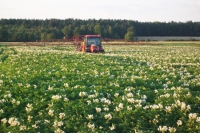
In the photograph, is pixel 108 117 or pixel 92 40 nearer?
pixel 108 117

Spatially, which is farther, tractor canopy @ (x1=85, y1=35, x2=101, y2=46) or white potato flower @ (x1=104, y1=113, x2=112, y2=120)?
tractor canopy @ (x1=85, y1=35, x2=101, y2=46)

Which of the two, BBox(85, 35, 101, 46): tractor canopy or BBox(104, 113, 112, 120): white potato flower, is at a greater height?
BBox(85, 35, 101, 46): tractor canopy

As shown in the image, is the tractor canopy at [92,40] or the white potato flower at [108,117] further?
the tractor canopy at [92,40]

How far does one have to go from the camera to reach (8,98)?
955 centimetres

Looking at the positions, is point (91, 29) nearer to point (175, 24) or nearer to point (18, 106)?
point (175, 24)

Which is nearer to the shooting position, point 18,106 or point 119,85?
point 18,106

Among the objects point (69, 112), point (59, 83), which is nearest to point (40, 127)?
point (69, 112)

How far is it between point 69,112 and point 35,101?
72.7 inches

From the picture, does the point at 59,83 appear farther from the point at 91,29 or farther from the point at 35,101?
the point at 91,29

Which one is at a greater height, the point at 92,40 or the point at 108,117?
the point at 92,40

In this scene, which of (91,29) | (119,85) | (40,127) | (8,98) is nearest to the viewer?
(40,127)

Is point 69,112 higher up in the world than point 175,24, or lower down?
lower down

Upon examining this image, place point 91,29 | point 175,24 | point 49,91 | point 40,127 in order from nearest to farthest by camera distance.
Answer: point 40,127 → point 49,91 → point 91,29 → point 175,24

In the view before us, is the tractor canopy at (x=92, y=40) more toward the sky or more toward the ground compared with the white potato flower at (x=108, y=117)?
more toward the sky
